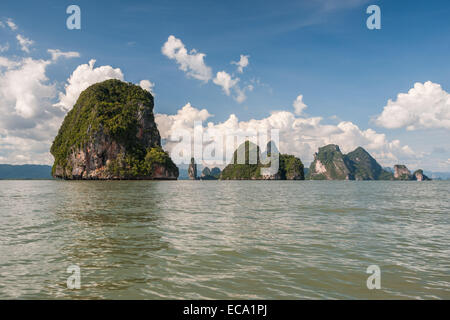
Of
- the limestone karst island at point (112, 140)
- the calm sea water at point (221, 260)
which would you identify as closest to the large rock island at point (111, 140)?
the limestone karst island at point (112, 140)

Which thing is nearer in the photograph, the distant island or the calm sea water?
the calm sea water

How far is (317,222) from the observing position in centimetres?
1773

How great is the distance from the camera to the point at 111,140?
148m

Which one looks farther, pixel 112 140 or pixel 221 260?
pixel 112 140

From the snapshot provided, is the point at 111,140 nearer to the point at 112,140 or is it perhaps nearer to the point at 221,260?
the point at 112,140

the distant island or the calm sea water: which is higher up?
the distant island

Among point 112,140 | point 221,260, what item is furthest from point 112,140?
point 221,260

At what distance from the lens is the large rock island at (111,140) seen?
→ 144 metres

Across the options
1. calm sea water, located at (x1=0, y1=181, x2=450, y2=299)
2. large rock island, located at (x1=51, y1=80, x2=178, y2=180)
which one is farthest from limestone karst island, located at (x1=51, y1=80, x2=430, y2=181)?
calm sea water, located at (x1=0, y1=181, x2=450, y2=299)

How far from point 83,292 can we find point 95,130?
491 ft

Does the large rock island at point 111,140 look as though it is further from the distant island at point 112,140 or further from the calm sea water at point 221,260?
the calm sea water at point 221,260

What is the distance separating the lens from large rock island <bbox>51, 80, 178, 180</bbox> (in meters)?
144

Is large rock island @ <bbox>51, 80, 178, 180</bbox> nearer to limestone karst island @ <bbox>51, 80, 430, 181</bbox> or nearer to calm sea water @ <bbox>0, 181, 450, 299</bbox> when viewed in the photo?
limestone karst island @ <bbox>51, 80, 430, 181</bbox>

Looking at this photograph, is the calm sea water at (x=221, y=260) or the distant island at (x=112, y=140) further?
the distant island at (x=112, y=140)
